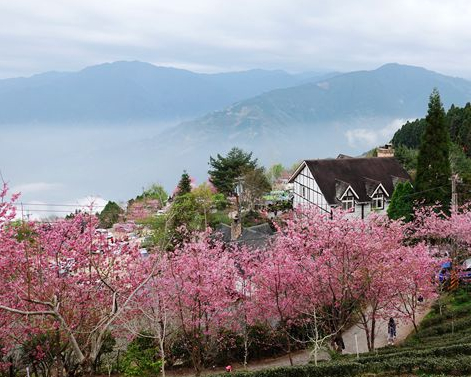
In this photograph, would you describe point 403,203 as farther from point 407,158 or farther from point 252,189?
point 407,158

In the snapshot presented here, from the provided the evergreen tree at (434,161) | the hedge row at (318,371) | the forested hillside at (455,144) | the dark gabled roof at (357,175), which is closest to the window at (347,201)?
the dark gabled roof at (357,175)

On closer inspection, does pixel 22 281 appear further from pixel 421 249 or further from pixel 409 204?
pixel 409 204

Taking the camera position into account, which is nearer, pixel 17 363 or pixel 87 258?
pixel 87 258

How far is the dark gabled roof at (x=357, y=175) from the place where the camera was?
1411 inches

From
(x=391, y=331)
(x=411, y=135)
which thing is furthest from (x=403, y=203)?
(x=411, y=135)

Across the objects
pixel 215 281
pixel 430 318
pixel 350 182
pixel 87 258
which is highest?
pixel 350 182

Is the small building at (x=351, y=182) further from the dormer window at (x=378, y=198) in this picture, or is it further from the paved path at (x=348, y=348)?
the paved path at (x=348, y=348)

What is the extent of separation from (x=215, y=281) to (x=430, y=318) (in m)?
9.96

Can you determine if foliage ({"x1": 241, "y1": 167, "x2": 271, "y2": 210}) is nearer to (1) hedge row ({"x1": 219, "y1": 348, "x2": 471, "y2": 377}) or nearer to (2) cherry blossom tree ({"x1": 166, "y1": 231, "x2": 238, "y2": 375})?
(2) cherry blossom tree ({"x1": 166, "y1": 231, "x2": 238, "y2": 375})

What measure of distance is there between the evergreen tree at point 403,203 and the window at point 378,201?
17.5 ft

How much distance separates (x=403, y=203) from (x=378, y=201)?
5.88 metres

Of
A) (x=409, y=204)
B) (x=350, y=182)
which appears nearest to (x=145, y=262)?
(x=409, y=204)

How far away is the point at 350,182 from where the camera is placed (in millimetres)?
36250

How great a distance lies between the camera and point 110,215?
53.0m
